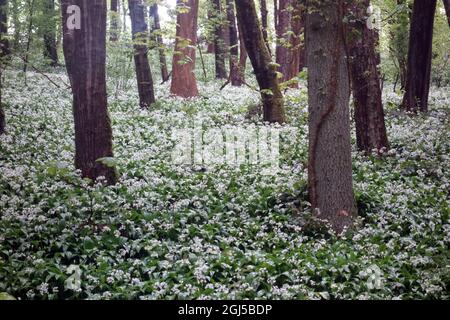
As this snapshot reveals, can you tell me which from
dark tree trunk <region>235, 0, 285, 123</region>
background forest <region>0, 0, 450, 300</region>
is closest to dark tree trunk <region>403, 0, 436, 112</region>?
background forest <region>0, 0, 450, 300</region>

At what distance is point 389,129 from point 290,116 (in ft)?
9.57

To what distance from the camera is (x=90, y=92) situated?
8828 mm

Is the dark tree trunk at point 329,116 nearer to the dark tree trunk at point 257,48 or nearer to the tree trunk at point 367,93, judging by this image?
the tree trunk at point 367,93

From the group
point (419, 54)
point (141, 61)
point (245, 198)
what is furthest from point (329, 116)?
point (141, 61)

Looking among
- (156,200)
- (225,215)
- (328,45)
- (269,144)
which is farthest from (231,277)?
(269,144)

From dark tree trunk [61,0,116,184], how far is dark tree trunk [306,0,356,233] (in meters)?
3.42

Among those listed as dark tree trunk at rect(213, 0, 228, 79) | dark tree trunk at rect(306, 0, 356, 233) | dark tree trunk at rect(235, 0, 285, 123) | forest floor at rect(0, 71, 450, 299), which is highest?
dark tree trunk at rect(213, 0, 228, 79)

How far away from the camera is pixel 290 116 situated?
14.9 metres

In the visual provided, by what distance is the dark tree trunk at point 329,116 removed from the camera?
7305 mm

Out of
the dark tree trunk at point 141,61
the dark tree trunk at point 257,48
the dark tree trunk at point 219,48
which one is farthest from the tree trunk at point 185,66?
the dark tree trunk at point 219,48

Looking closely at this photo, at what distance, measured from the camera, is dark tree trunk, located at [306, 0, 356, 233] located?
24.0 feet

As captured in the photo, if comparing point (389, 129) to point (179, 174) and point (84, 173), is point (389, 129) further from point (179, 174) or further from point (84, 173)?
point (84, 173)

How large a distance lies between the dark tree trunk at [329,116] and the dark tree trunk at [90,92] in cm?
342

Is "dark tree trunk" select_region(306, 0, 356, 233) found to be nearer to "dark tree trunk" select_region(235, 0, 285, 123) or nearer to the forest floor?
the forest floor
